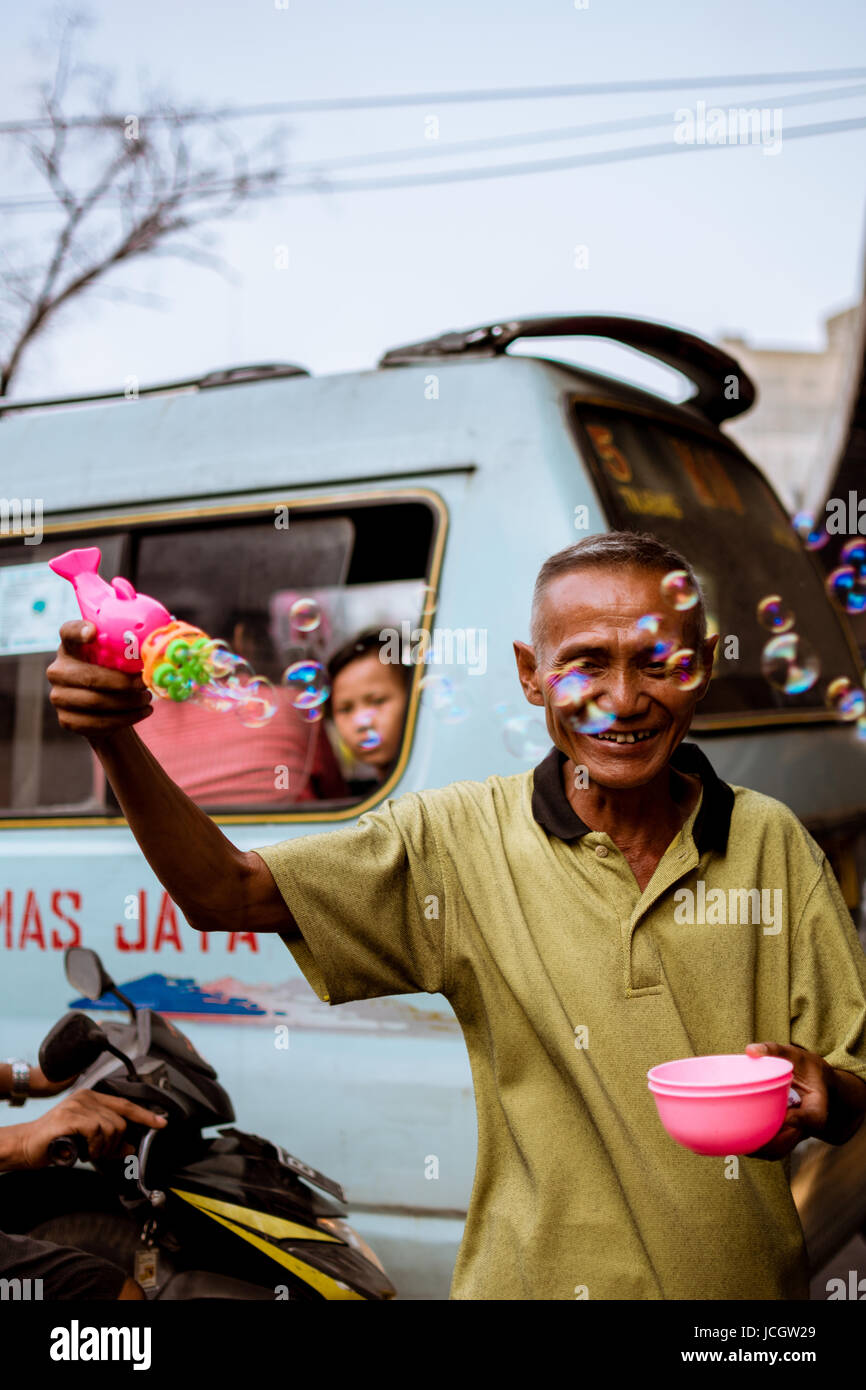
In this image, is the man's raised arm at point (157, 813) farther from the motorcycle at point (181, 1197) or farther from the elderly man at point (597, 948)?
the motorcycle at point (181, 1197)

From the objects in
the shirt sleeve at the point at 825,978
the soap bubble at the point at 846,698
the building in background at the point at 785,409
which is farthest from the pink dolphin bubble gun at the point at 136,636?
the building in background at the point at 785,409

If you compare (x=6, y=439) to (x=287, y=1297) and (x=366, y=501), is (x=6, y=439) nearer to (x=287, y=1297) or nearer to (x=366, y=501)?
(x=366, y=501)

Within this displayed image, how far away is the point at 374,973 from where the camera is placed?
1.73 m

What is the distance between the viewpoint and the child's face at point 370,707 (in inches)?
114

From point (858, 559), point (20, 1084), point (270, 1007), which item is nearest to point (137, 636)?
point (270, 1007)

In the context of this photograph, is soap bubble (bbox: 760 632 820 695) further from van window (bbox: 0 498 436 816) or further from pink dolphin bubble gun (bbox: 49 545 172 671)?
pink dolphin bubble gun (bbox: 49 545 172 671)

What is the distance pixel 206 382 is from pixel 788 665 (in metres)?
1.68

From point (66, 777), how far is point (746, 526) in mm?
1912

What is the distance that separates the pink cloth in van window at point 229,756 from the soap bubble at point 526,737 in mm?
570

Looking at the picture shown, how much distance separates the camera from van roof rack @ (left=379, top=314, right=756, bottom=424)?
111 inches

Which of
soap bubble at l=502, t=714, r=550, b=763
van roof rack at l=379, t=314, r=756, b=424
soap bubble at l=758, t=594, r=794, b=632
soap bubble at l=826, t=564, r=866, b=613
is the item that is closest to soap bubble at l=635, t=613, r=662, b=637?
soap bubble at l=502, t=714, r=550, b=763

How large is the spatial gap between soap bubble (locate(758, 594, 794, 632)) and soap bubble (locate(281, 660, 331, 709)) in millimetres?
1162
